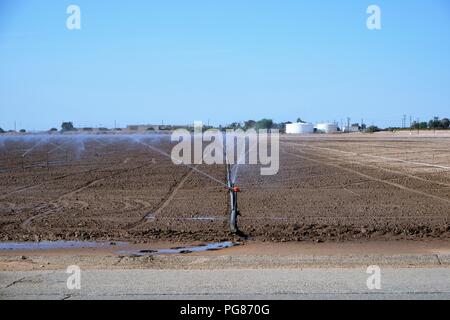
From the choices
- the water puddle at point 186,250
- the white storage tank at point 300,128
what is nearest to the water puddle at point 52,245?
the water puddle at point 186,250

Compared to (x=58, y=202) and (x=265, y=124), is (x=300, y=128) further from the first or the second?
(x=58, y=202)

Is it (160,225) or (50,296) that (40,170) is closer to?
(160,225)

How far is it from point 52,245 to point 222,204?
628 cm

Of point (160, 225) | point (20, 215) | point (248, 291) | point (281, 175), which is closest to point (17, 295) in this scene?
point (248, 291)

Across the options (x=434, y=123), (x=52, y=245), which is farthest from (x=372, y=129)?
(x=52, y=245)

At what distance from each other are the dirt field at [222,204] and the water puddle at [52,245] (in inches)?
15.8

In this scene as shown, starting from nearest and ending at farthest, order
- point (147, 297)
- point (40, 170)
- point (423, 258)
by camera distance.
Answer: point (147, 297), point (423, 258), point (40, 170)

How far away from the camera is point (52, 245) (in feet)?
41.4

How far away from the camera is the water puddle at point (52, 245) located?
12.4 m

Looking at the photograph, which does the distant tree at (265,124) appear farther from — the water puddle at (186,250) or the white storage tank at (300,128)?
the water puddle at (186,250)

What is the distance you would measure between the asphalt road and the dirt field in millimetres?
4226

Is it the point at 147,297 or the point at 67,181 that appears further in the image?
the point at 67,181

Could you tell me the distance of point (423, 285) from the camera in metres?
7.70
